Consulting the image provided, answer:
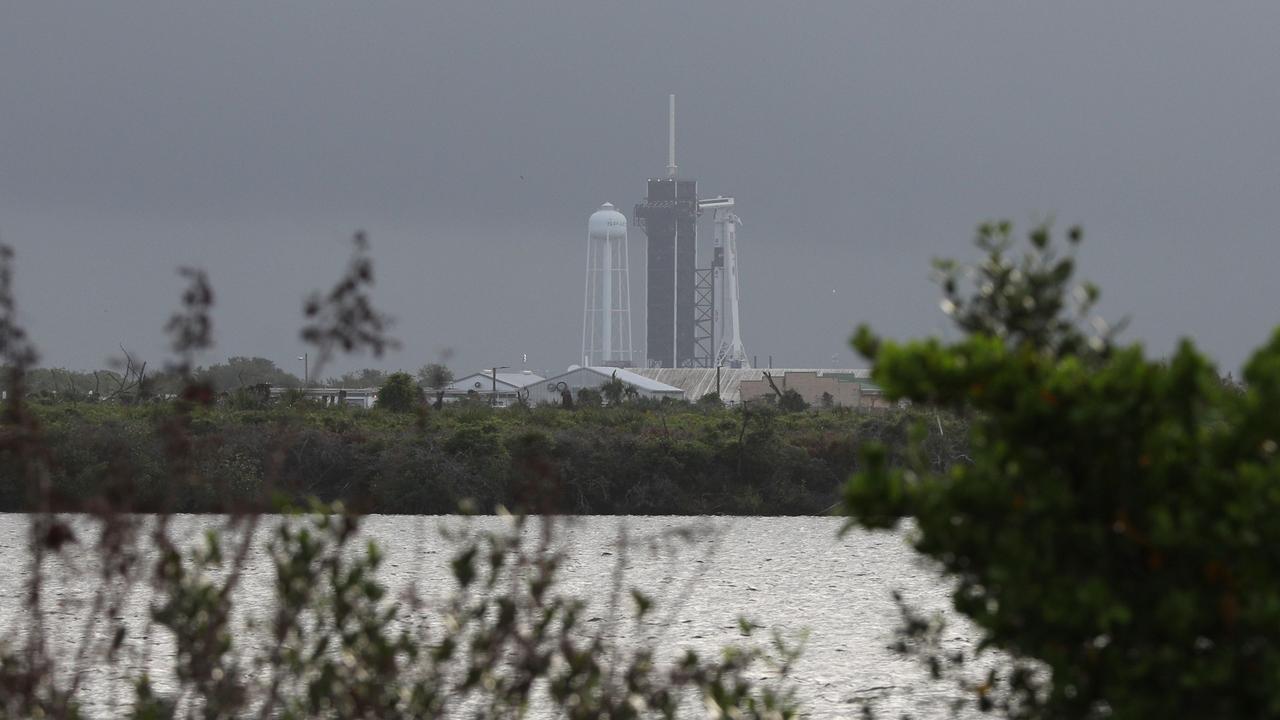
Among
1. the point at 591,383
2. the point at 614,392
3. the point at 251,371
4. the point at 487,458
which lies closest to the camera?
the point at 487,458

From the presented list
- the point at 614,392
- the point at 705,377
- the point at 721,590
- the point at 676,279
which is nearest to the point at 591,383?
the point at 705,377

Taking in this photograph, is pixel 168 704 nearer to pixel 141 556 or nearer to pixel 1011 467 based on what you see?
pixel 141 556

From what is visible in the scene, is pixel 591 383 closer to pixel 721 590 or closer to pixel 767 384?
pixel 767 384

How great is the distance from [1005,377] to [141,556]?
5.78ft

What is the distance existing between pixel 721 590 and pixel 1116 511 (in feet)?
21.5

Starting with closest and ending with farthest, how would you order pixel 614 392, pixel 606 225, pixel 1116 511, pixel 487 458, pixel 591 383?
pixel 1116 511 < pixel 487 458 < pixel 614 392 < pixel 591 383 < pixel 606 225

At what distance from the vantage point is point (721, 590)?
27.4ft

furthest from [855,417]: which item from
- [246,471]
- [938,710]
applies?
[938,710]

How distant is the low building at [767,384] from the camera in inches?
1402

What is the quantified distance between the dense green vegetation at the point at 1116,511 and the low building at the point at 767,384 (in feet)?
75.2

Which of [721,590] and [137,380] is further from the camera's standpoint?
[137,380]

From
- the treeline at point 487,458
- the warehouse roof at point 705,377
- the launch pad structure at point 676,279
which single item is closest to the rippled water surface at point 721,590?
the treeline at point 487,458

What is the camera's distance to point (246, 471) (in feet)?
52.1

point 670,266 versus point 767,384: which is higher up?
point 670,266
